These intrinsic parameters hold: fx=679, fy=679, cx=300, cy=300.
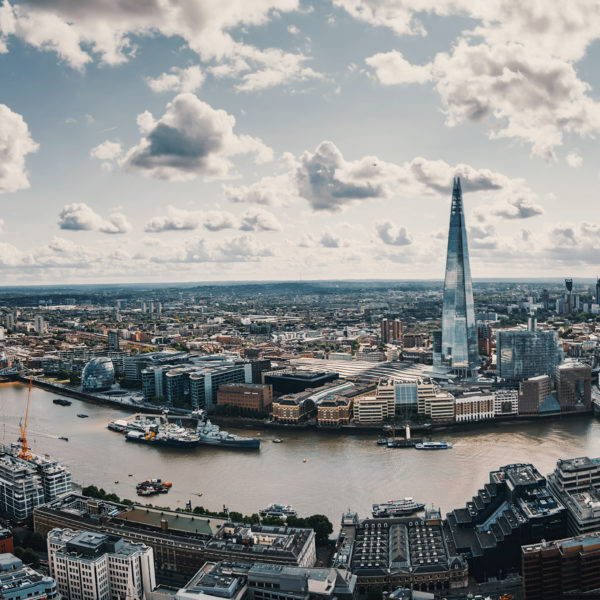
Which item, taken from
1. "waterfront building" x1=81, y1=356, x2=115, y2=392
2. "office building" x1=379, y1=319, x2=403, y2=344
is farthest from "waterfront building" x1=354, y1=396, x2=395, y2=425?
"office building" x1=379, y1=319, x2=403, y2=344

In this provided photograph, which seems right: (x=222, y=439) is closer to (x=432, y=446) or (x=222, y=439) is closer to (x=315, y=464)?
(x=315, y=464)

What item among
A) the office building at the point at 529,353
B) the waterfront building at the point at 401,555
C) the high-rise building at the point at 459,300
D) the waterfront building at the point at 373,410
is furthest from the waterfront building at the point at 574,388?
the waterfront building at the point at 401,555

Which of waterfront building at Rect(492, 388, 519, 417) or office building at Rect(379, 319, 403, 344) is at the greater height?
office building at Rect(379, 319, 403, 344)

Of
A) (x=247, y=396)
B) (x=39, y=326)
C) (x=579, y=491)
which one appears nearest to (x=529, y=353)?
(x=247, y=396)

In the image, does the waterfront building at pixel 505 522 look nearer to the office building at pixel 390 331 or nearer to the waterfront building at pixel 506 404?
the waterfront building at pixel 506 404

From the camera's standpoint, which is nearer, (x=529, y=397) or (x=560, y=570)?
(x=560, y=570)

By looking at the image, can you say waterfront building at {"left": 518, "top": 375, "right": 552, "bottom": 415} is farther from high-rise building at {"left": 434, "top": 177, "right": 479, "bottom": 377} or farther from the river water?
high-rise building at {"left": 434, "top": 177, "right": 479, "bottom": 377}
